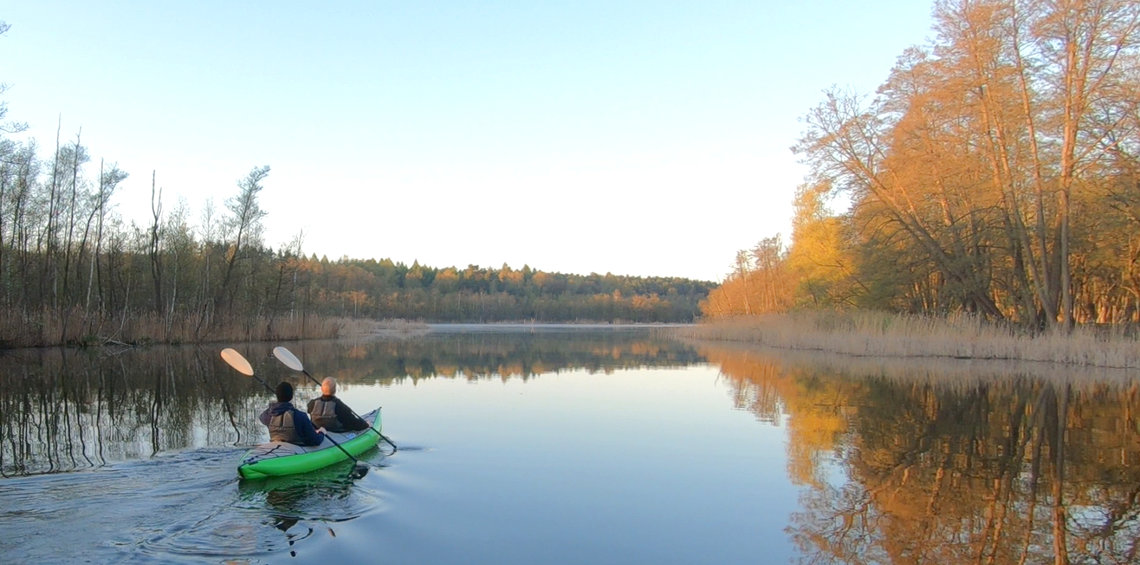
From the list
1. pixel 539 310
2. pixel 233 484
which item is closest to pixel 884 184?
pixel 233 484

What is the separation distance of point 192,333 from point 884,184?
2640 cm

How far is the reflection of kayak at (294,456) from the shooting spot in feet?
23.4

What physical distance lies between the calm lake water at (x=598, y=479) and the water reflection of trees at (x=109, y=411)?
3.0 inches

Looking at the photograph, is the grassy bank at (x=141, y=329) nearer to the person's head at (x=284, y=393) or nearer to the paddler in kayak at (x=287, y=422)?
the paddler in kayak at (x=287, y=422)

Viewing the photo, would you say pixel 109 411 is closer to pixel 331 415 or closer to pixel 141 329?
pixel 331 415


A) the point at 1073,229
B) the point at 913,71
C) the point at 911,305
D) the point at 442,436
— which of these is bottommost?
the point at 442,436

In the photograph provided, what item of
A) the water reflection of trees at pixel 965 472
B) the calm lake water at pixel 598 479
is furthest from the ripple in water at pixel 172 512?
the water reflection of trees at pixel 965 472

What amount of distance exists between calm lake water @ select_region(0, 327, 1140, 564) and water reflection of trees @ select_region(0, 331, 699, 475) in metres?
0.09

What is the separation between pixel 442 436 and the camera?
33.7 feet

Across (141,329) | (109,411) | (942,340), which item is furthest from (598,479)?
(141,329)

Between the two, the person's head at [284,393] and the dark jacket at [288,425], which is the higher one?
the person's head at [284,393]

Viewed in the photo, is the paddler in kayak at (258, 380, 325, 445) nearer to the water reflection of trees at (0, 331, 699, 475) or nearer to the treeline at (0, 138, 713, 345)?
the water reflection of trees at (0, 331, 699, 475)

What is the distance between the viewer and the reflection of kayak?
7145 mm

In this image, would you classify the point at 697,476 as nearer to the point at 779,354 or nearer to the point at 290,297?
the point at 779,354
